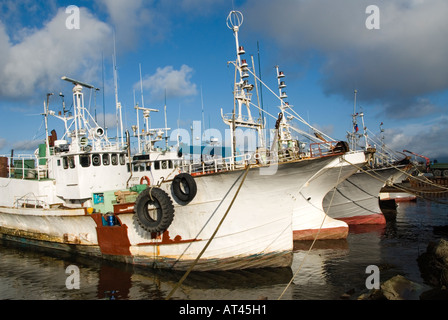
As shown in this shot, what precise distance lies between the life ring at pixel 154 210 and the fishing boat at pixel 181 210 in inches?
1.6

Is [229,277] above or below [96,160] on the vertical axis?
below

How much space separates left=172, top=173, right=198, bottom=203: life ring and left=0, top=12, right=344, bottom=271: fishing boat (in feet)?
0.13

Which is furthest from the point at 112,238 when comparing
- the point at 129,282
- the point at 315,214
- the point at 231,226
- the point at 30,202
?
the point at 315,214

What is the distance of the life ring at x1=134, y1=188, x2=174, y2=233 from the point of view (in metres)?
11.9

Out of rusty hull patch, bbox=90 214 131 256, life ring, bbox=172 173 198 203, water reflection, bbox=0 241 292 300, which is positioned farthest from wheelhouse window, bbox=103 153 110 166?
life ring, bbox=172 173 198 203

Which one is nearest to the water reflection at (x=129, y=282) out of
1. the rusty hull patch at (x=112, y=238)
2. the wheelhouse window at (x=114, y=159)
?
the rusty hull patch at (x=112, y=238)

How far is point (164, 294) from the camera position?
34.1 ft

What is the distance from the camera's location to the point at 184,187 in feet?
39.5

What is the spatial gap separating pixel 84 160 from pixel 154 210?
656cm

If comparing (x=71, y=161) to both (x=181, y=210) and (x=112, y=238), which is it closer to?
(x=112, y=238)

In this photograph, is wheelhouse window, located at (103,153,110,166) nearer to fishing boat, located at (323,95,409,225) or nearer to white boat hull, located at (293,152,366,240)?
white boat hull, located at (293,152,366,240)

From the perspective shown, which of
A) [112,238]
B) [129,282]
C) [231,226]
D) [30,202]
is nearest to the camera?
[129,282]

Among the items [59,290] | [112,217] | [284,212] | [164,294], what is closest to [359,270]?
[284,212]

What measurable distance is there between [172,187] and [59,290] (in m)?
5.76
